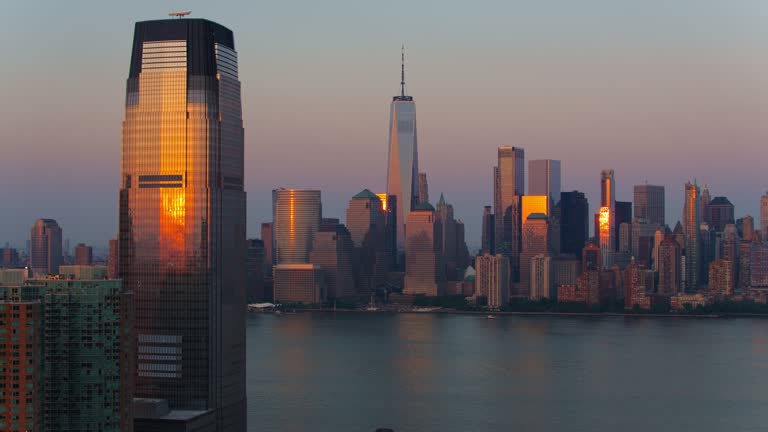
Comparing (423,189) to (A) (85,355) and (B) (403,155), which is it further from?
(A) (85,355)

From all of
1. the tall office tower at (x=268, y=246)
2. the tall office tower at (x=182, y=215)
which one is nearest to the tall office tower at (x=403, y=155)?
the tall office tower at (x=268, y=246)

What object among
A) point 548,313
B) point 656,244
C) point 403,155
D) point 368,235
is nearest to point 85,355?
point 548,313

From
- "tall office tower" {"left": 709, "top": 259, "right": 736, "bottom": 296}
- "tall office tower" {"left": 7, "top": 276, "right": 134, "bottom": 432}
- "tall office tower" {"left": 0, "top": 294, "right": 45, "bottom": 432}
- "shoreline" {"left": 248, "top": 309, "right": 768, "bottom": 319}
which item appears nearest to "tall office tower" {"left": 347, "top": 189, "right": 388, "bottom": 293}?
"shoreline" {"left": 248, "top": 309, "right": 768, "bottom": 319}

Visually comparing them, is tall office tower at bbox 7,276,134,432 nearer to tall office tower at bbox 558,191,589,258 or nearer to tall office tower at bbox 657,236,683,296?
tall office tower at bbox 657,236,683,296

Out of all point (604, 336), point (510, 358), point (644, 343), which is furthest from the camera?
point (604, 336)

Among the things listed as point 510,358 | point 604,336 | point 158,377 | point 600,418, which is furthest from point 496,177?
point 158,377

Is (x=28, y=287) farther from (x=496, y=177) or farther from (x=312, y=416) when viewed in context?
(x=496, y=177)
